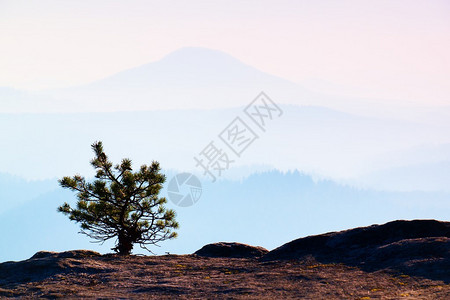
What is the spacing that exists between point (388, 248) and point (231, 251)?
11.6 metres

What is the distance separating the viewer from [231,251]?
39438 mm

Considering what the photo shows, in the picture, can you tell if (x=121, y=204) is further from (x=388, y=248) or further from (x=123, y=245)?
(x=388, y=248)

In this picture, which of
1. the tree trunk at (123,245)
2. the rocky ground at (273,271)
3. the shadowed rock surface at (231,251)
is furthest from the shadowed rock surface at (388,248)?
the tree trunk at (123,245)

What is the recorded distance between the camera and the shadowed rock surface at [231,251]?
3897cm

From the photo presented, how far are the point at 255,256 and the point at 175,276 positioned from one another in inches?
367

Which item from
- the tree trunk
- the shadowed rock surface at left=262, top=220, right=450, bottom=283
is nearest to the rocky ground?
the shadowed rock surface at left=262, top=220, right=450, bottom=283

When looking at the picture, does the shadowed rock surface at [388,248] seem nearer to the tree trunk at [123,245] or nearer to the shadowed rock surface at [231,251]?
the shadowed rock surface at [231,251]

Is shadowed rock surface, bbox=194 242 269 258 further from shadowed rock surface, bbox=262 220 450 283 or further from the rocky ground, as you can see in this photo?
shadowed rock surface, bbox=262 220 450 283

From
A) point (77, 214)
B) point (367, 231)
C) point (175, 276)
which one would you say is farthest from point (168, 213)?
point (367, 231)

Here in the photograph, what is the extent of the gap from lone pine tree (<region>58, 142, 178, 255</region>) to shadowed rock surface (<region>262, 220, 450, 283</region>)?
9.12 meters

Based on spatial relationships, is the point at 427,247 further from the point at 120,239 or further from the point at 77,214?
the point at 77,214

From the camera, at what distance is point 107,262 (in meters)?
34.2

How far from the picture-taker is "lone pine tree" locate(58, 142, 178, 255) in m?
37.7

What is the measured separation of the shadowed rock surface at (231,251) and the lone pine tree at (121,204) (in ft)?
9.57
